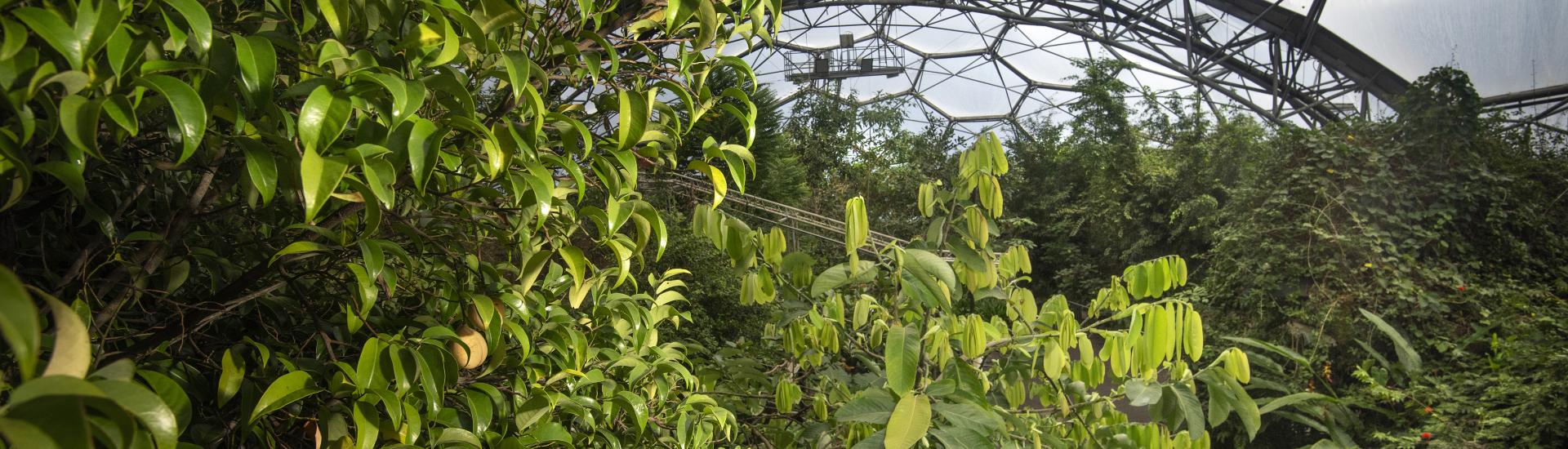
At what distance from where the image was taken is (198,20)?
19.7 inches

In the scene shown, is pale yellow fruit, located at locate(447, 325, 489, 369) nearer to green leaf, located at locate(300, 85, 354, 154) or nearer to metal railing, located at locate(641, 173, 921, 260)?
green leaf, located at locate(300, 85, 354, 154)

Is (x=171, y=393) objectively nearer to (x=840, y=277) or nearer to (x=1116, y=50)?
(x=840, y=277)

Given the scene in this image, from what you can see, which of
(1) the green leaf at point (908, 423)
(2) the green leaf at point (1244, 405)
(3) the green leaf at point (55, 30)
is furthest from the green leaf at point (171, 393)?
(2) the green leaf at point (1244, 405)

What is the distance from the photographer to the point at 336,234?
2.60 feet

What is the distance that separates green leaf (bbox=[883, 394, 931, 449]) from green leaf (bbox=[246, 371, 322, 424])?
21.7 inches

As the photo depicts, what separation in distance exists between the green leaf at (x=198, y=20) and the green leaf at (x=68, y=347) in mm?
209

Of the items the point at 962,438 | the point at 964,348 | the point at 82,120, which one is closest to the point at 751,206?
the point at 964,348

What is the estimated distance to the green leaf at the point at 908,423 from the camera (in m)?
0.89

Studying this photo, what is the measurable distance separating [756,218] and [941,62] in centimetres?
546

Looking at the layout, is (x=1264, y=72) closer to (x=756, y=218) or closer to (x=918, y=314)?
(x=756, y=218)

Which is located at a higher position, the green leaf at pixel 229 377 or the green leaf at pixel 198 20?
the green leaf at pixel 198 20

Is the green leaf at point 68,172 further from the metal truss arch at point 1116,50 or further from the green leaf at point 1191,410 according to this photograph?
the metal truss arch at point 1116,50

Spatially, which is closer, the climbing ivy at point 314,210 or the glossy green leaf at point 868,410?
the climbing ivy at point 314,210

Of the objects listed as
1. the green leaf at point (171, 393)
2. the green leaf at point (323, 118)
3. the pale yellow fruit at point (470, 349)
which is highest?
the green leaf at point (323, 118)
